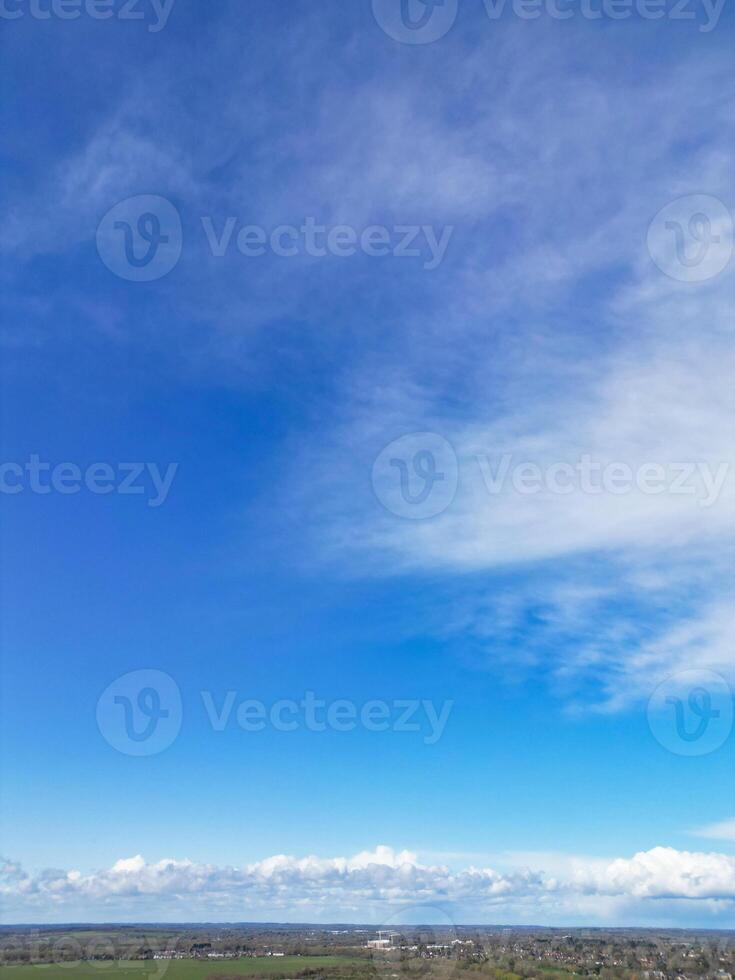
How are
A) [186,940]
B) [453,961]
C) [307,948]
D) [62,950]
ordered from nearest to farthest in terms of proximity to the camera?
[453,961] → [62,950] → [307,948] → [186,940]

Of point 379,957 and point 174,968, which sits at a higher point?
point 174,968

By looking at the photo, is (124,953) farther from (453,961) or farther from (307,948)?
(453,961)

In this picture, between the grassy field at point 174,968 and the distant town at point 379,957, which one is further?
the distant town at point 379,957

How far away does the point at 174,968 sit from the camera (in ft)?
414

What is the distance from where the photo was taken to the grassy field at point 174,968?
364ft

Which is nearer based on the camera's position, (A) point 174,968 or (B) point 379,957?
(A) point 174,968

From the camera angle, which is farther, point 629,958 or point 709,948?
point 709,948

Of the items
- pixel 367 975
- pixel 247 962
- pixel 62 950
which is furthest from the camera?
pixel 62 950

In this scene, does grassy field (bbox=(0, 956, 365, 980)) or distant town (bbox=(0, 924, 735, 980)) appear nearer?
grassy field (bbox=(0, 956, 365, 980))

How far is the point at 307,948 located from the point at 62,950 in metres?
48.6

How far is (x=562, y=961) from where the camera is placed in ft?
440

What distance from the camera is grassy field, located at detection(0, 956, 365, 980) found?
11100cm

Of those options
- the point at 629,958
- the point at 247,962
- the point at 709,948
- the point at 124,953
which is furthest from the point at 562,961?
the point at 124,953

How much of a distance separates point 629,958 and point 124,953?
304ft
